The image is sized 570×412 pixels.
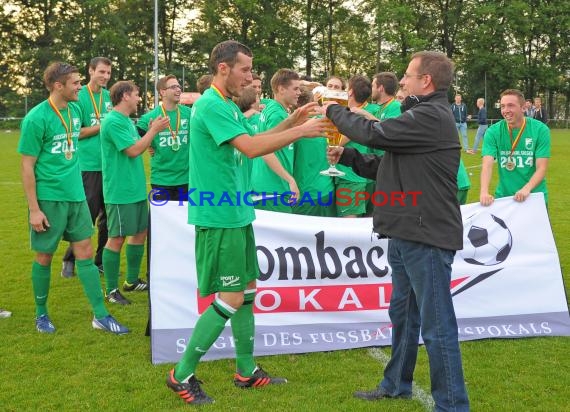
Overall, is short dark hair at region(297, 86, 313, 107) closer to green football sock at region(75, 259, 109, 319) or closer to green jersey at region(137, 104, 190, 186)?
green jersey at region(137, 104, 190, 186)

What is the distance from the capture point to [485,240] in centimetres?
559

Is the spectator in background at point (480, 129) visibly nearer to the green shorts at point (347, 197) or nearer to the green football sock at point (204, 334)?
the green shorts at point (347, 197)

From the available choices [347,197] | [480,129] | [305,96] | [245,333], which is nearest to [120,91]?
[305,96]

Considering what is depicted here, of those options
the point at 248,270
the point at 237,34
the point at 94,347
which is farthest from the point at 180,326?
the point at 237,34

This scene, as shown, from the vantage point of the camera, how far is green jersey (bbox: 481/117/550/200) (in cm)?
595

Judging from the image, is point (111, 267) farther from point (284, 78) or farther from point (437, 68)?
point (437, 68)

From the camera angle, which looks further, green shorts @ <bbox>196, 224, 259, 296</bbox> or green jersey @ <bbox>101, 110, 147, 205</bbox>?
green jersey @ <bbox>101, 110, 147, 205</bbox>

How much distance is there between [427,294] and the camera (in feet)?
11.6

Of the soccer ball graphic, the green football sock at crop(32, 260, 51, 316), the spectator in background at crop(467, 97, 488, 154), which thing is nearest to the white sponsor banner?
the soccer ball graphic

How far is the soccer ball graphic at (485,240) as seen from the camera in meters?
5.53

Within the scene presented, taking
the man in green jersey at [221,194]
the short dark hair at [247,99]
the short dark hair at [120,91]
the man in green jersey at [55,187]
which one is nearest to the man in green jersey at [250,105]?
the short dark hair at [247,99]

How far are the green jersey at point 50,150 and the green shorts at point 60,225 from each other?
0.07 meters

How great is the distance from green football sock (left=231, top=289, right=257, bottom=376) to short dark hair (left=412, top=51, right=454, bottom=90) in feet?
6.30

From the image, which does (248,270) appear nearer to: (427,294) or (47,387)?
(427,294)
